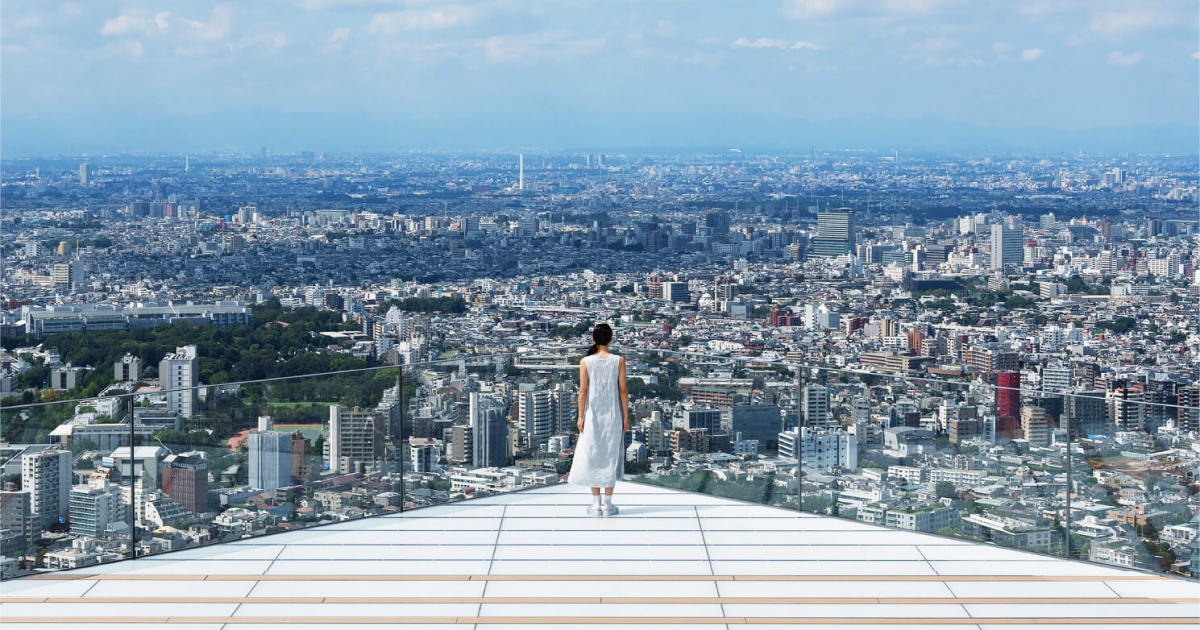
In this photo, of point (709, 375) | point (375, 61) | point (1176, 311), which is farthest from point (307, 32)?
point (709, 375)

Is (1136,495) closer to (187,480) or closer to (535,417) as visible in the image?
(535,417)

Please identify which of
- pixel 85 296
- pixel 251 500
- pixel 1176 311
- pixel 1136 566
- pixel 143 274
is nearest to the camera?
pixel 1136 566

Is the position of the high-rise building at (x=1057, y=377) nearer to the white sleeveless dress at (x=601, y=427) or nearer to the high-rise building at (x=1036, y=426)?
the high-rise building at (x=1036, y=426)

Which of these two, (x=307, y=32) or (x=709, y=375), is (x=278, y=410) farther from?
(x=307, y=32)

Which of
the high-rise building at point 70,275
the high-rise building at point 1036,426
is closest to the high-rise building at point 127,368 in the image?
the high-rise building at point 70,275

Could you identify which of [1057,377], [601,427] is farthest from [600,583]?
[1057,377]

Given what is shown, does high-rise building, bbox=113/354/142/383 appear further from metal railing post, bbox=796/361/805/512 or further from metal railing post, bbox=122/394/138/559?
metal railing post, bbox=796/361/805/512

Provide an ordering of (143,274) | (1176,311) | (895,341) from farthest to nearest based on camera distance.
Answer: (143,274), (1176,311), (895,341)
